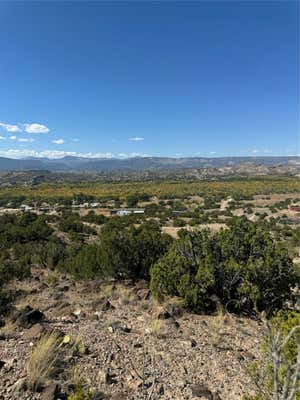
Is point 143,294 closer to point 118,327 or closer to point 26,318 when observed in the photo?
point 118,327

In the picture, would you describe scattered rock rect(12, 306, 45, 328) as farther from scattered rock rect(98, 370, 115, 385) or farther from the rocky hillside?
scattered rock rect(98, 370, 115, 385)

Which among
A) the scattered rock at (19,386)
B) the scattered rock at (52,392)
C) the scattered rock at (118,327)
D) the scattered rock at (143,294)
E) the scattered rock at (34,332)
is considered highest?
the scattered rock at (19,386)

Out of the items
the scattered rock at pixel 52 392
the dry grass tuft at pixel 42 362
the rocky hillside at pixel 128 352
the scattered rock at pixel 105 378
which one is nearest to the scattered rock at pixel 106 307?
the rocky hillside at pixel 128 352

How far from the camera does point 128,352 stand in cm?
513

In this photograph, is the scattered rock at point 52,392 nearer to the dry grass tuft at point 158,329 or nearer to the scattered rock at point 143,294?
the dry grass tuft at point 158,329

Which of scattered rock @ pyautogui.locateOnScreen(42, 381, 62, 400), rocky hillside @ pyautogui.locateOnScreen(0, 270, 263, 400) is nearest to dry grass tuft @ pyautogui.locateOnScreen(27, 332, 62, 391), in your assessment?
rocky hillside @ pyautogui.locateOnScreen(0, 270, 263, 400)

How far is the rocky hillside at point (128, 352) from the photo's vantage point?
4.13 meters

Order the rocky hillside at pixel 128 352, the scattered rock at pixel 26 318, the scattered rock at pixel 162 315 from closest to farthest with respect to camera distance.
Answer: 1. the rocky hillside at pixel 128 352
2. the scattered rock at pixel 26 318
3. the scattered rock at pixel 162 315

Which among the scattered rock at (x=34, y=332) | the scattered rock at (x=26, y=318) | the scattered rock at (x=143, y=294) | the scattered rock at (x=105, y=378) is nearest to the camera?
the scattered rock at (x=105, y=378)

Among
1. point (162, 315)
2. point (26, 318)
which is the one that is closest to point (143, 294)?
point (162, 315)

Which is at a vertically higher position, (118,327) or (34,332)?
(34,332)

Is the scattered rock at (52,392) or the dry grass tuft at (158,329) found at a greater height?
the scattered rock at (52,392)

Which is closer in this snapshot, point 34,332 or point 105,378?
point 105,378

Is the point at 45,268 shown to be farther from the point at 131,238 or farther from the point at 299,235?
the point at 299,235
